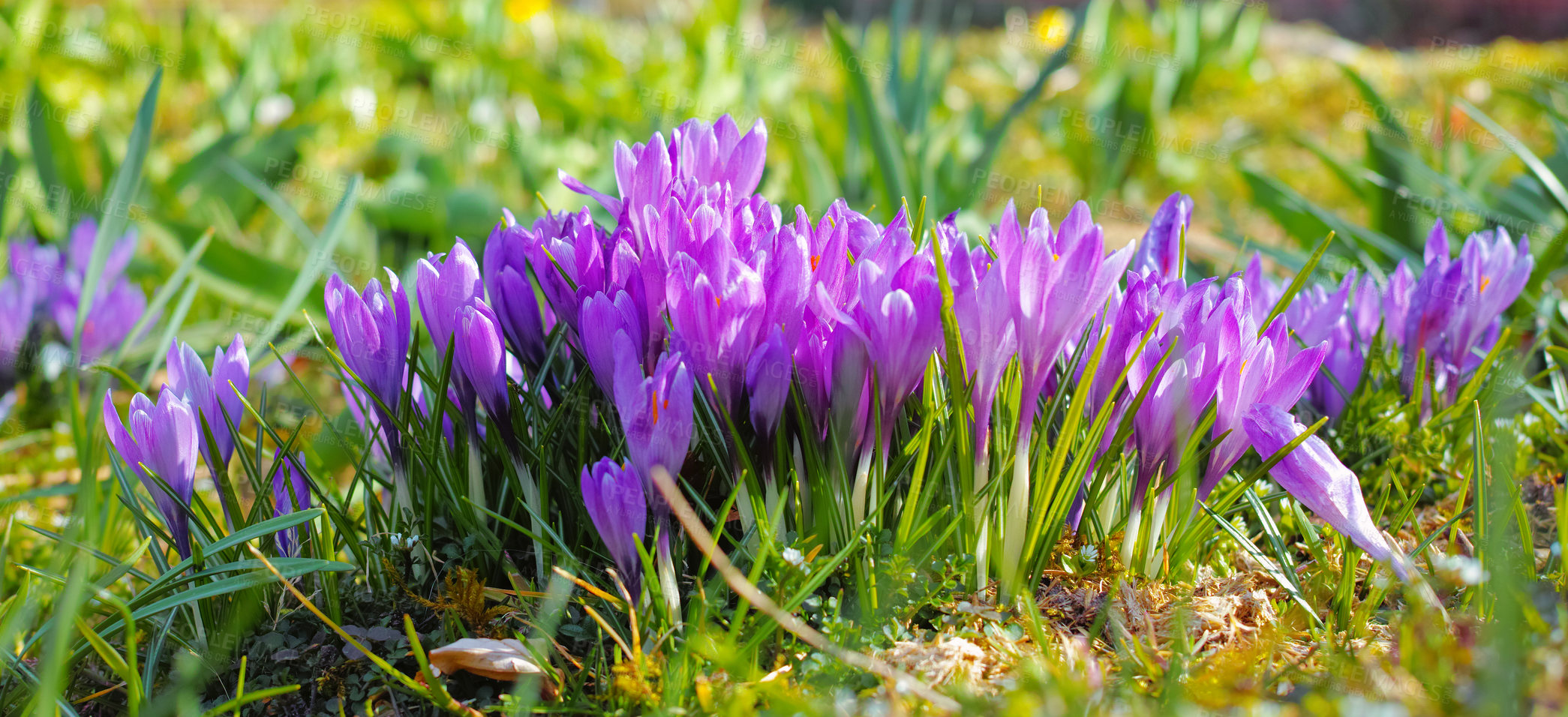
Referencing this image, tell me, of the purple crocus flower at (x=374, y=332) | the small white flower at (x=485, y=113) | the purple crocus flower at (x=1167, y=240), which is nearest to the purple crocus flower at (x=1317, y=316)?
the purple crocus flower at (x=1167, y=240)

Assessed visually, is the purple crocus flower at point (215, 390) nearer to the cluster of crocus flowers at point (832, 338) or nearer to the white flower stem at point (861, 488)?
the cluster of crocus flowers at point (832, 338)

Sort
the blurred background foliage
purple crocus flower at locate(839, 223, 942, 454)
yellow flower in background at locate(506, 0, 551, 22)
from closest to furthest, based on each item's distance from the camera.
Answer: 1. purple crocus flower at locate(839, 223, 942, 454)
2. the blurred background foliage
3. yellow flower in background at locate(506, 0, 551, 22)

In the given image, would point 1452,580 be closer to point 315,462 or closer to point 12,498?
point 315,462

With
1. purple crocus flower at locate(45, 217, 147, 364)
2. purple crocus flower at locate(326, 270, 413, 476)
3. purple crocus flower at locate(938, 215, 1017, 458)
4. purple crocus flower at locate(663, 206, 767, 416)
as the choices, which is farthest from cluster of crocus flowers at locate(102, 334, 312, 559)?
purple crocus flower at locate(45, 217, 147, 364)

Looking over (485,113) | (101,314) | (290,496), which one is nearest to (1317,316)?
(290,496)

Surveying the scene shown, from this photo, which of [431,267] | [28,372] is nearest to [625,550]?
[431,267]

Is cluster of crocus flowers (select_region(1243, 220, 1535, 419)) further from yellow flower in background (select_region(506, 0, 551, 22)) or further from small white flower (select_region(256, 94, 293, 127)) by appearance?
yellow flower in background (select_region(506, 0, 551, 22))
